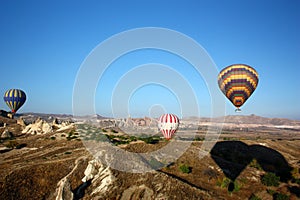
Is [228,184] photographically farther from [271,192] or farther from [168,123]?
[168,123]

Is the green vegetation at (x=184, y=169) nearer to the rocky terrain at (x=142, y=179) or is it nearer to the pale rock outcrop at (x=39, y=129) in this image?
the rocky terrain at (x=142, y=179)

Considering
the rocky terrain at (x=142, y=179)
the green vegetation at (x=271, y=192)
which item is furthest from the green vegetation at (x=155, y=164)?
the green vegetation at (x=271, y=192)

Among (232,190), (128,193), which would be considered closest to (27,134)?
(128,193)

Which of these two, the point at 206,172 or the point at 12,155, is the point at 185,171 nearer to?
the point at 206,172

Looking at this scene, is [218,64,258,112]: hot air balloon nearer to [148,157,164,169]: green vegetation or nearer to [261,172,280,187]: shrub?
[261,172,280,187]: shrub

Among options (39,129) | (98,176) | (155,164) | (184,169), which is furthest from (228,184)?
(39,129)

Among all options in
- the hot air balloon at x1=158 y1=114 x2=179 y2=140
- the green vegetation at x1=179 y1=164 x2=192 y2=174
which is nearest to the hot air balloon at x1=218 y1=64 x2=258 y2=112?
the hot air balloon at x1=158 y1=114 x2=179 y2=140
